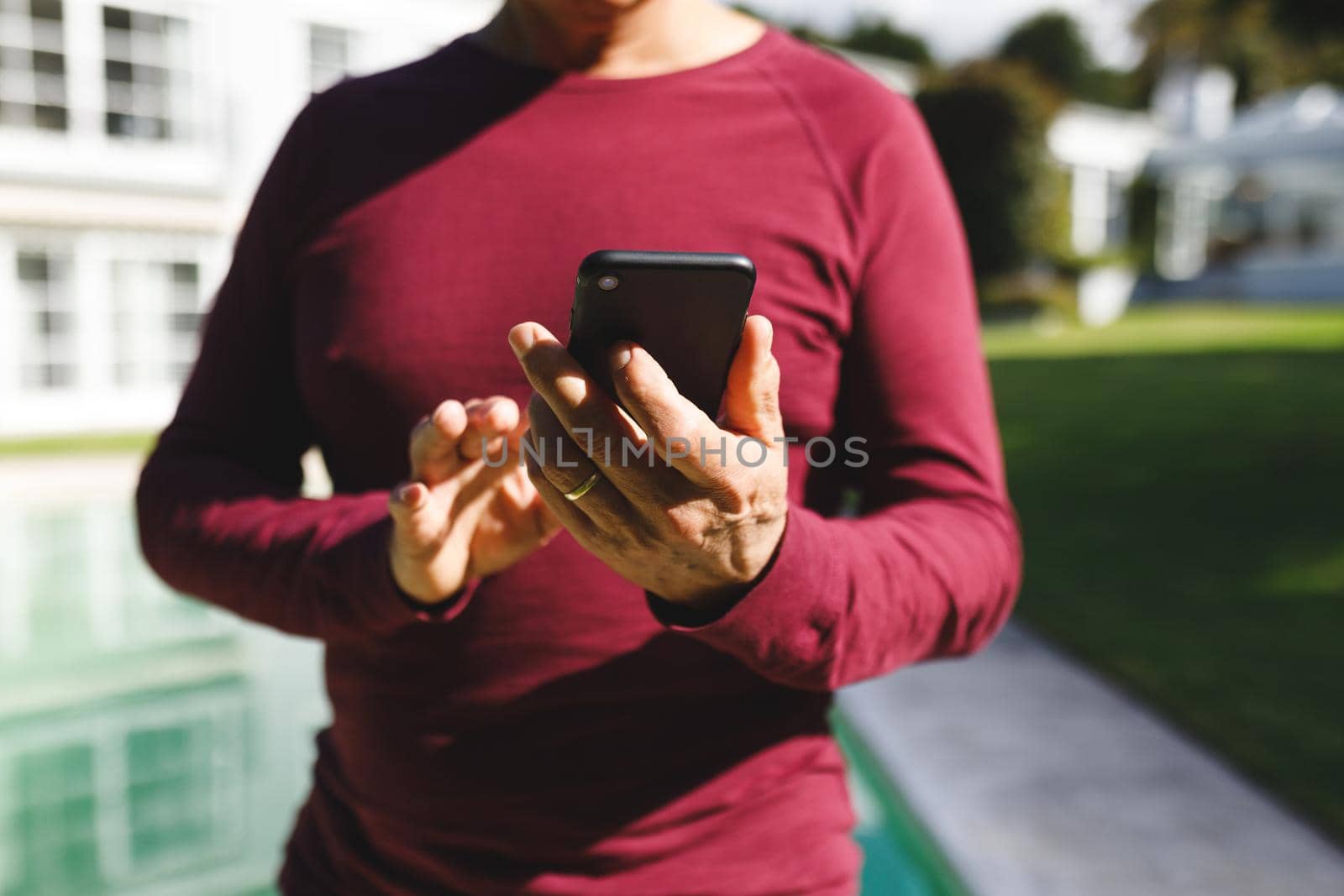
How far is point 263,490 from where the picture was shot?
1.22 metres

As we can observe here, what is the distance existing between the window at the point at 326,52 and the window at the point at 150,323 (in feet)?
10.7

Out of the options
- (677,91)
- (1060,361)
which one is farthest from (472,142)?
(1060,361)

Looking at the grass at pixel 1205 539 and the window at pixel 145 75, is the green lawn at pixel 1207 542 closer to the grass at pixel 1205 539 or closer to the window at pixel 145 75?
the grass at pixel 1205 539

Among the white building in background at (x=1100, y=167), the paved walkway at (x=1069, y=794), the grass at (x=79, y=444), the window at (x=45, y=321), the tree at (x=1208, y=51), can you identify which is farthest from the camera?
the tree at (x=1208, y=51)

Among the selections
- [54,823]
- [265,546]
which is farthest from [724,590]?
[54,823]

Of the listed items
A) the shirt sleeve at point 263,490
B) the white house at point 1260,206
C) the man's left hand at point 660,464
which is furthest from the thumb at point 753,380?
the white house at point 1260,206

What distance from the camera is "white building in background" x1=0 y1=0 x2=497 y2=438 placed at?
13.9 metres

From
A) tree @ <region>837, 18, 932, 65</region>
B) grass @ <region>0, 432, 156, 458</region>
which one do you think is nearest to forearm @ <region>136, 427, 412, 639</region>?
grass @ <region>0, 432, 156, 458</region>

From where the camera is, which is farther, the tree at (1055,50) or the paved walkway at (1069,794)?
the tree at (1055,50)

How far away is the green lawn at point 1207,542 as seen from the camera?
4238mm

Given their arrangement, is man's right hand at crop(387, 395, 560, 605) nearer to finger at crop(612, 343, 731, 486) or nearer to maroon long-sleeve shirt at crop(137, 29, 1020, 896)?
maroon long-sleeve shirt at crop(137, 29, 1020, 896)

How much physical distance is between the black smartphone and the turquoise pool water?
294 cm

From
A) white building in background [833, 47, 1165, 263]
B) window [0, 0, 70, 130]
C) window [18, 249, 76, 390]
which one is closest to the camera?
window [0, 0, 70, 130]

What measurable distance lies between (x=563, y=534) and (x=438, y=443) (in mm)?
241
